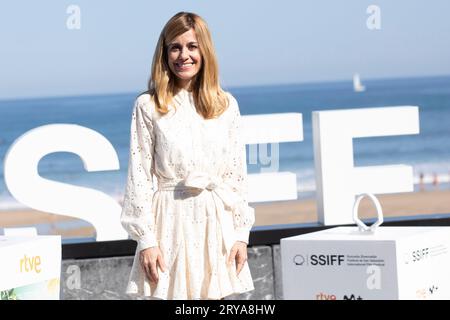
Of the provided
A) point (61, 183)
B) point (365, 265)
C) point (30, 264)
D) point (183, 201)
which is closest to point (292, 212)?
point (61, 183)

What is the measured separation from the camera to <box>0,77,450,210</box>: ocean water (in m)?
27.0

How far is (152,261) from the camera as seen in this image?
4.13m

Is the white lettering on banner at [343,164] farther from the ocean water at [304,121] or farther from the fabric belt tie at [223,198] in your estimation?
the ocean water at [304,121]

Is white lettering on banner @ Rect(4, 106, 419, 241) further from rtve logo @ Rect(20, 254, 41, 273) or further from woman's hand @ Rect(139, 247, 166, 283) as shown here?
woman's hand @ Rect(139, 247, 166, 283)

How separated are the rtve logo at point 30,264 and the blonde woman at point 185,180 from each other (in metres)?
0.40

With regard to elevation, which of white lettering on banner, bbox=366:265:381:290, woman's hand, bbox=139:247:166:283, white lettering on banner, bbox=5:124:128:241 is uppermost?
white lettering on banner, bbox=5:124:128:241

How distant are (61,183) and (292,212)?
540 inches

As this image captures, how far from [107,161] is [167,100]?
2.96 m

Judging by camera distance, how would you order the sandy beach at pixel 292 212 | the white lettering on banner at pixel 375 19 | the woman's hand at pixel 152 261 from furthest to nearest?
the sandy beach at pixel 292 212 < the white lettering on banner at pixel 375 19 < the woman's hand at pixel 152 261

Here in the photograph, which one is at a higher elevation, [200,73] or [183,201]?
[200,73]

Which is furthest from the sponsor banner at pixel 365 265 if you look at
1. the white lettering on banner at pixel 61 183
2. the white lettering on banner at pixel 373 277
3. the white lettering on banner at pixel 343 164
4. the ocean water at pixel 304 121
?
the ocean water at pixel 304 121

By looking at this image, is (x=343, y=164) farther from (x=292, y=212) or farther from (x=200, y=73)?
(x=292, y=212)

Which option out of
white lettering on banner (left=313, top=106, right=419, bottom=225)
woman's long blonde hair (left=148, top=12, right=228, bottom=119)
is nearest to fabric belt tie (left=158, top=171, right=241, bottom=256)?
woman's long blonde hair (left=148, top=12, right=228, bottom=119)

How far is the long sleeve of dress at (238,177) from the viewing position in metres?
4.26
